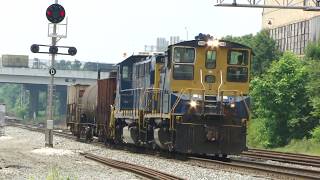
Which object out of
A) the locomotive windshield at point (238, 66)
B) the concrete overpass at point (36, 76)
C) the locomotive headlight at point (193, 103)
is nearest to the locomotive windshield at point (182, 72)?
the locomotive headlight at point (193, 103)

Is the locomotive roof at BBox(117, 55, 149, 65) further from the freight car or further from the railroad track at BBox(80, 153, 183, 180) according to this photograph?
the railroad track at BBox(80, 153, 183, 180)

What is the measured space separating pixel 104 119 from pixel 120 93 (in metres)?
3.55

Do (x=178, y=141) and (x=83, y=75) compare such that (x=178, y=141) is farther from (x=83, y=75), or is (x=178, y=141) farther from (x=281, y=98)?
(x=83, y=75)

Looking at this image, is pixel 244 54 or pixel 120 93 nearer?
pixel 244 54

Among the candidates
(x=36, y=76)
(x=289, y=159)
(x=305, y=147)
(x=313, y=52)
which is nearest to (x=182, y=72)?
(x=289, y=159)

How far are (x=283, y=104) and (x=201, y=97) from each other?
81.0 ft

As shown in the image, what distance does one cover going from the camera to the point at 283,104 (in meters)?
45.8

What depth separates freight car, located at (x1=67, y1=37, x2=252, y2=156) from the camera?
2175 cm

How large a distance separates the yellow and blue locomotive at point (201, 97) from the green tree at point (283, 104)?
22.7 meters

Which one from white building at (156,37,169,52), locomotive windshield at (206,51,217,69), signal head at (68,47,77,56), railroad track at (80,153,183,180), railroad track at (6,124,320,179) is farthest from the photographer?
white building at (156,37,169,52)

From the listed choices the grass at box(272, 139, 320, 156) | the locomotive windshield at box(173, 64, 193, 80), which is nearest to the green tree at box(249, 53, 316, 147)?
the grass at box(272, 139, 320, 156)

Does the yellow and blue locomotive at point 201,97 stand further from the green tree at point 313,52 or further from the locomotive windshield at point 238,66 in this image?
the green tree at point 313,52

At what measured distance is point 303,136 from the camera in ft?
147

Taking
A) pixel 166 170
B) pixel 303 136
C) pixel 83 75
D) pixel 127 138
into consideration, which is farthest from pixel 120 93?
pixel 83 75
